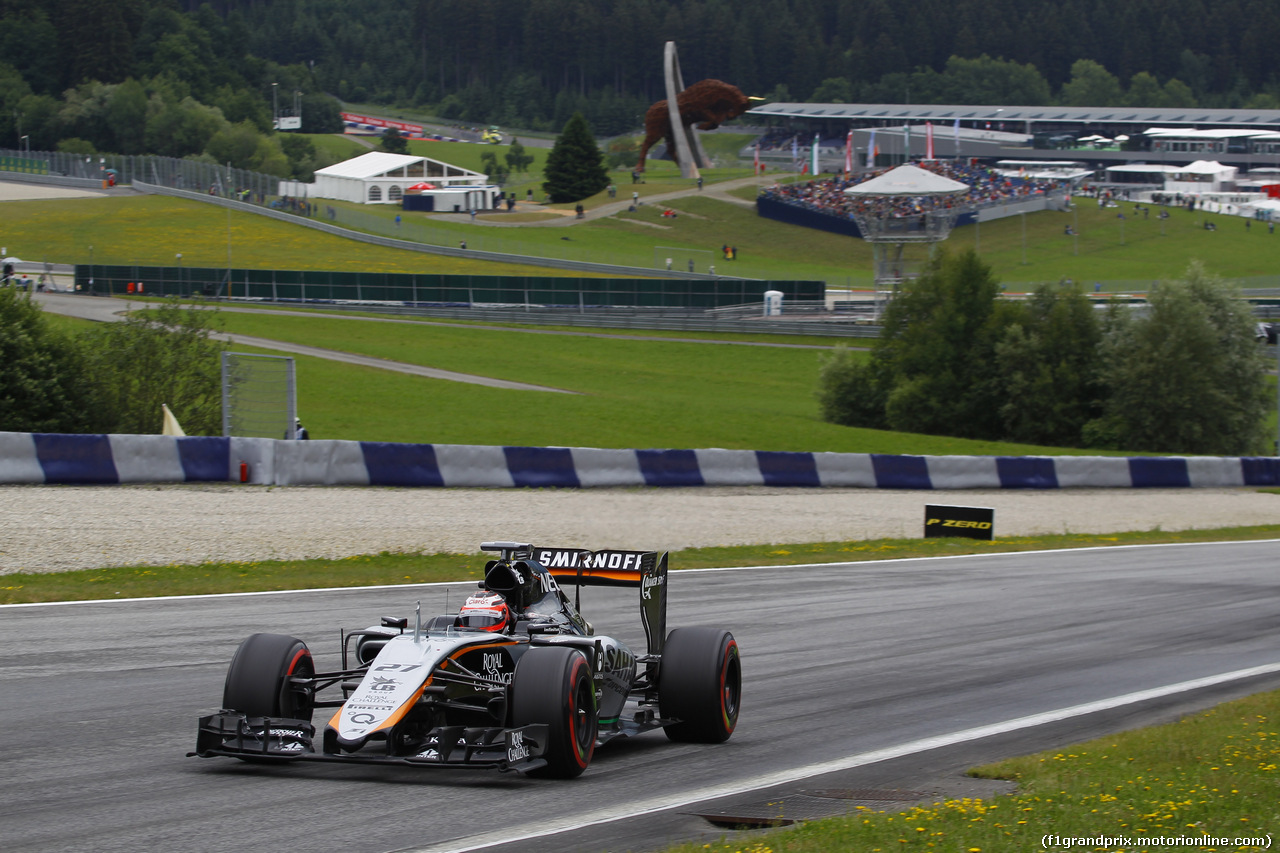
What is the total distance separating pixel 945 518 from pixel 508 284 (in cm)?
4813

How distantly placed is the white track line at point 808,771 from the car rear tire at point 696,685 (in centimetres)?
76

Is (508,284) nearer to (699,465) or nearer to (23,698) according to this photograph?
(699,465)

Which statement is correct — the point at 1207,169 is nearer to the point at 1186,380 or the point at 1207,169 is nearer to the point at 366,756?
the point at 1186,380

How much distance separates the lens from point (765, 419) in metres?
38.6

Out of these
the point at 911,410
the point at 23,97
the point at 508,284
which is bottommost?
the point at 911,410

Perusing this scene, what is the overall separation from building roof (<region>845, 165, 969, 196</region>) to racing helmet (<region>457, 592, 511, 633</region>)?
225ft

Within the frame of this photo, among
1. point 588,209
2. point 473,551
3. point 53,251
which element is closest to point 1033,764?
point 473,551

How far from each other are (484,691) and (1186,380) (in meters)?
41.4

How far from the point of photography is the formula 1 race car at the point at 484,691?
7.91m

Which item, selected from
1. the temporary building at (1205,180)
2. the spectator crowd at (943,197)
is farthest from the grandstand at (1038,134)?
the spectator crowd at (943,197)

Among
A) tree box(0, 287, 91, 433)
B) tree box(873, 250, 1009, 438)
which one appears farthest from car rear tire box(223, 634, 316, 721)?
tree box(873, 250, 1009, 438)

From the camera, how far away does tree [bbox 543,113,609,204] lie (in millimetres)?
124812

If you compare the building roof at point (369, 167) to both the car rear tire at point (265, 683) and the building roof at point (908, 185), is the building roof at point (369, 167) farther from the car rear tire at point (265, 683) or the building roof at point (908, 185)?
the car rear tire at point (265, 683)

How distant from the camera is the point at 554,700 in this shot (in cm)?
805
